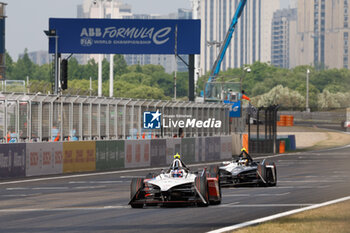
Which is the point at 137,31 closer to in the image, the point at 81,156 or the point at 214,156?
the point at 214,156

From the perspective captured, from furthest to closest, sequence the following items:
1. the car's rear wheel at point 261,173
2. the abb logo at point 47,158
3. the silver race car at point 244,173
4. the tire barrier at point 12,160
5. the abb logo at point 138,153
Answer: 1. the abb logo at point 138,153
2. the abb logo at point 47,158
3. the tire barrier at point 12,160
4. the silver race car at point 244,173
5. the car's rear wheel at point 261,173

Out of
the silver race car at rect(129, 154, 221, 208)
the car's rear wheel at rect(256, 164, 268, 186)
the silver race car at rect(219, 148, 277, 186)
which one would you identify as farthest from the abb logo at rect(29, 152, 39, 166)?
the silver race car at rect(129, 154, 221, 208)

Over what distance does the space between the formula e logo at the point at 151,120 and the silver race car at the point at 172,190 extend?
66.3 feet

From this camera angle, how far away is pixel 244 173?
22.1 m

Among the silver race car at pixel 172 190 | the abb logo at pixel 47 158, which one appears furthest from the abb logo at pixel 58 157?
the silver race car at pixel 172 190

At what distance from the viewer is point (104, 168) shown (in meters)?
33.3

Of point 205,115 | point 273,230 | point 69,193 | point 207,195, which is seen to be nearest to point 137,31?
point 205,115

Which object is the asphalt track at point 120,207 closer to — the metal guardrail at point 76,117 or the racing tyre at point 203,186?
the racing tyre at point 203,186

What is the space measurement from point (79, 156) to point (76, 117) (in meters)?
1.62

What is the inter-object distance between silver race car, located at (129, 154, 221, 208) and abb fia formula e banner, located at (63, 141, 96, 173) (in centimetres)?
1441

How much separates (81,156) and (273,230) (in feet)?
66.0

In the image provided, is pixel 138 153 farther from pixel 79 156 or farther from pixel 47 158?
pixel 47 158

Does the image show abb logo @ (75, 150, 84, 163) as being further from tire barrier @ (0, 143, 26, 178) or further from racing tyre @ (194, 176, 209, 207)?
racing tyre @ (194, 176, 209, 207)

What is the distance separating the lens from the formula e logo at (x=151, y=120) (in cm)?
3667
